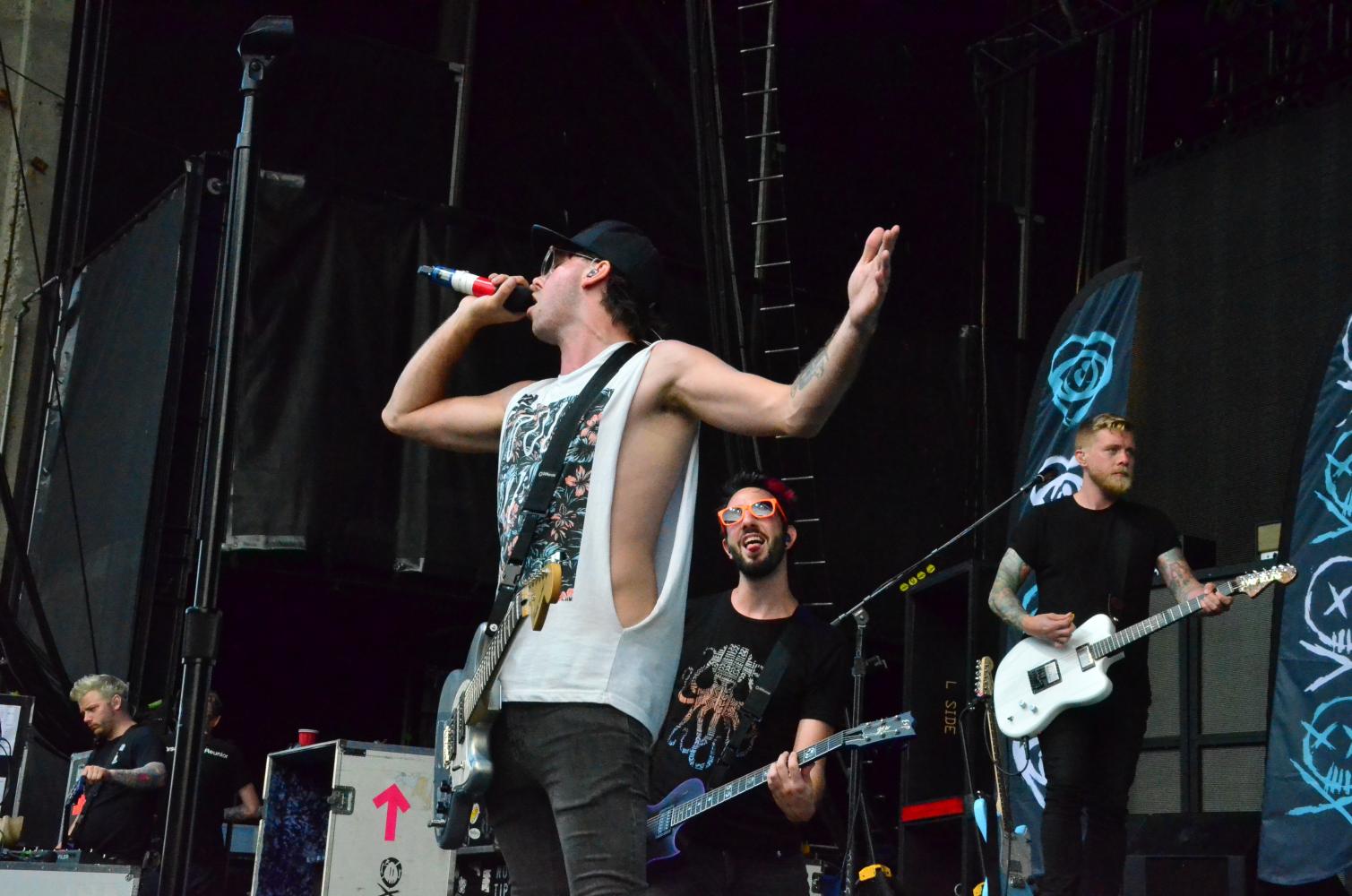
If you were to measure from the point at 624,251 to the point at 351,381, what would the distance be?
6124 millimetres

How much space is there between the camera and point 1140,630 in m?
4.90

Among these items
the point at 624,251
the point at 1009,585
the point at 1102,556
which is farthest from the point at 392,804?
the point at 624,251

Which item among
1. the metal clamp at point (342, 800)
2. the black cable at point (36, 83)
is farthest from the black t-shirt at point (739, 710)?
the black cable at point (36, 83)

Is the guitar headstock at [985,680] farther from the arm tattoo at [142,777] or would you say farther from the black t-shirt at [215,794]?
the arm tattoo at [142,777]

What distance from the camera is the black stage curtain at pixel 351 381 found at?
335 inches

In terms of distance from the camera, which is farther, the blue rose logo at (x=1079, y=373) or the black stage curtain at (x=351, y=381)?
Result: the black stage curtain at (x=351, y=381)

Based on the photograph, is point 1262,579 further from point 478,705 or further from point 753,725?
point 478,705

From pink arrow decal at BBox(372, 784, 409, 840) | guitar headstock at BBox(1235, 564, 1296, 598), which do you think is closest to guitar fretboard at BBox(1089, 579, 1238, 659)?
guitar headstock at BBox(1235, 564, 1296, 598)

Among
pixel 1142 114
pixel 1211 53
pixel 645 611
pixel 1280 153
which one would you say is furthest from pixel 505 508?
pixel 1142 114

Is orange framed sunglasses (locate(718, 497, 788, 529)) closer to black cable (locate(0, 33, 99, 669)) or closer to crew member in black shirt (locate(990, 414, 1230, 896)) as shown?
crew member in black shirt (locate(990, 414, 1230, 896))

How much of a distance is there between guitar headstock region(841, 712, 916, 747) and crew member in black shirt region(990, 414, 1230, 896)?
113 cm

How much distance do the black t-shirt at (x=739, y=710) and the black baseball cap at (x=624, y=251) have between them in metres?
1.49

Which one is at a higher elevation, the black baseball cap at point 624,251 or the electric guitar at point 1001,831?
the black baseball cap at point 624,251

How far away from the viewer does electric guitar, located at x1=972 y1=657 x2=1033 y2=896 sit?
5352 mm
